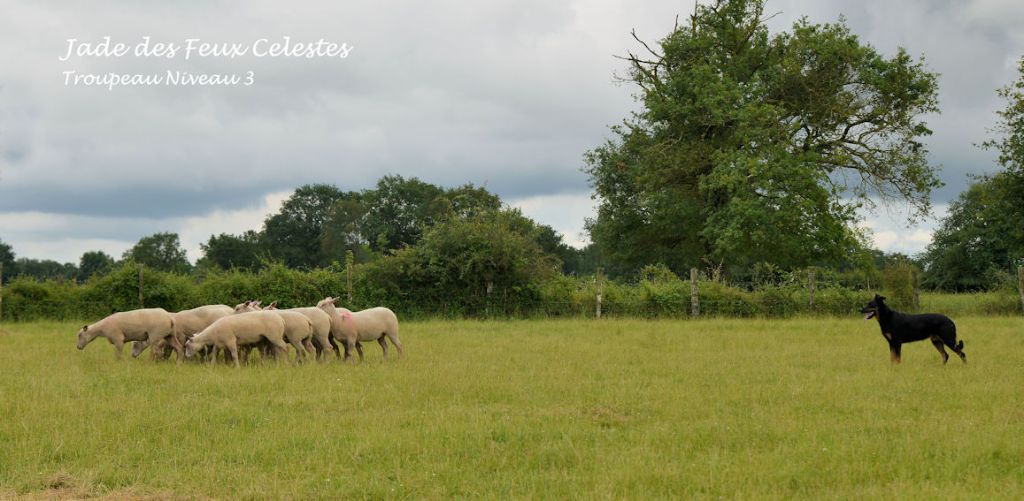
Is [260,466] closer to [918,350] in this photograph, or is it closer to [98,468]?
[98,468]

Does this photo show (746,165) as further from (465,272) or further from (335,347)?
(335,347)

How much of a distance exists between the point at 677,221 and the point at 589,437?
109 ft

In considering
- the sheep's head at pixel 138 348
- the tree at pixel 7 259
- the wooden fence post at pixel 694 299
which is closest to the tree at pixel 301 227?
the tree at pixel 7 259

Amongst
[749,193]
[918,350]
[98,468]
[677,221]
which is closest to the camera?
[98,468]

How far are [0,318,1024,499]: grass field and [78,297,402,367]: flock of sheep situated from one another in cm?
68

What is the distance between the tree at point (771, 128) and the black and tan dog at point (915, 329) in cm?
1763

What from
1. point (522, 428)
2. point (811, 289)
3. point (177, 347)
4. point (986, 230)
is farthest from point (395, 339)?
point (986, 230)

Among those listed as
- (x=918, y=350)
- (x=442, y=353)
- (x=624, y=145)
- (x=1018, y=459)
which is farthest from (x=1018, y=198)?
(x=1018, y=459)

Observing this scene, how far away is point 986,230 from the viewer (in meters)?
59.9

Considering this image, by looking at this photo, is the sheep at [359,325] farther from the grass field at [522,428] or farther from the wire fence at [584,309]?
the wire fence at [584,309]

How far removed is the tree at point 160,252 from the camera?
84688 millimetres

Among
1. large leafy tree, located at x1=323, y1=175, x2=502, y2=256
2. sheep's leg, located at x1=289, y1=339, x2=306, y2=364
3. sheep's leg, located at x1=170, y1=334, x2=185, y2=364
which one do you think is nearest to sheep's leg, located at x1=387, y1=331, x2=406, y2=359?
sheep's leg, located at x1=289, y1=339, x2=306, y2=364

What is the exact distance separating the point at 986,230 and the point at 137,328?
198ft

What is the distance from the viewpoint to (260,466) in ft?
25.9
